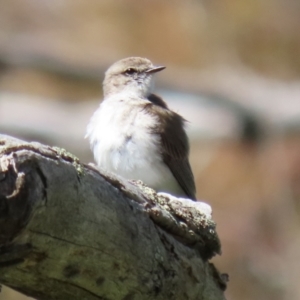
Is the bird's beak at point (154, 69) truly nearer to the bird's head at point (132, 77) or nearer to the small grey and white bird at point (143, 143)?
the bird's head at point (132, 77)

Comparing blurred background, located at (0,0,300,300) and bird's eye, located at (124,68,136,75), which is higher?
blurred background, located at (0,0,300,300)

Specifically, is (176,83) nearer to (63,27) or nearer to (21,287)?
(63,27)

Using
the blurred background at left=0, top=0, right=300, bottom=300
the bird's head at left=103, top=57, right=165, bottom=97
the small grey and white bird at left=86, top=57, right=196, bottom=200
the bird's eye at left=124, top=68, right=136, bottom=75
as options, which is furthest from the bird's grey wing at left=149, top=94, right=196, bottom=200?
the blurred background at left=0, top=0, right=300, bottom=300

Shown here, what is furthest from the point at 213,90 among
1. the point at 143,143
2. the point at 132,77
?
the point at 143,143

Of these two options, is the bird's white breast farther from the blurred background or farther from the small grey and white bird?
the blurred background

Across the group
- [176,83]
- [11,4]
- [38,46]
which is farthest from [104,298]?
[11,4]

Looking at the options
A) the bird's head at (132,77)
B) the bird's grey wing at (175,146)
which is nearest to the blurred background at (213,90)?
the bird's head at (132,77)
